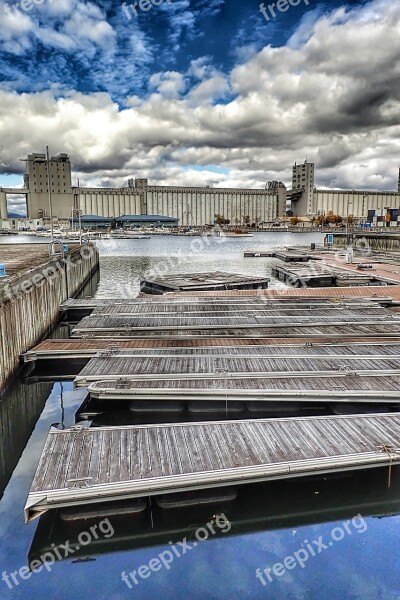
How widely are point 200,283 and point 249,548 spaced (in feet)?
93.0

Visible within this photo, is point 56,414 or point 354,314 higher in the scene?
point 354,314

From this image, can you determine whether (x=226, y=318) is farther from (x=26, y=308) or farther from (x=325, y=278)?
(x=325, y=278)

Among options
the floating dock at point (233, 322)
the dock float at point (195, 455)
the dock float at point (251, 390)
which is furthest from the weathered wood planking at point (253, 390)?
the floating dock at point (233, 322)

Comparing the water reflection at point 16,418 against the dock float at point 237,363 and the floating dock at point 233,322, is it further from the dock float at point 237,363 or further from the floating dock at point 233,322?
the floating dock at point 233,322

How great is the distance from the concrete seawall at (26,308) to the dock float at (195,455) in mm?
6930

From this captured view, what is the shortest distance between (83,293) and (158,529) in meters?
34.6

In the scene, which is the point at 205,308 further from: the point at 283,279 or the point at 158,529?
the point at 283,279

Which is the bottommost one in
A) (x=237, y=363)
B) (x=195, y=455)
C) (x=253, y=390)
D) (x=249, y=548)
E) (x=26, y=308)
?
(x=249, y=548)

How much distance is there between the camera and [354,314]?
22.9 meters

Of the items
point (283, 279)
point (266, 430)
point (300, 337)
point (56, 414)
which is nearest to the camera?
point (266, 430)

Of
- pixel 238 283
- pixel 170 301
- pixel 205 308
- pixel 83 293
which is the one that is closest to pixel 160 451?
pixel 205 308

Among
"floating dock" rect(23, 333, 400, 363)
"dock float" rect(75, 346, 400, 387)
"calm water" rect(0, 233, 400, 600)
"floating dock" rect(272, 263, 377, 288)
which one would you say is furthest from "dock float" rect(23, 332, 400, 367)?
"floating dock" rect(272, 263, 377, 288)

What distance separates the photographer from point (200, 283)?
119ft

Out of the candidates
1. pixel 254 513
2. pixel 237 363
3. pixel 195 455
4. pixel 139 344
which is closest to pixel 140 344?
pixel 139 344
